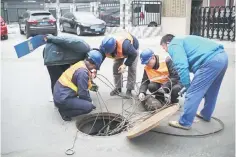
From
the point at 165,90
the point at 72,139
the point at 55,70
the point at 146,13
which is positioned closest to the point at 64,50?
the point at 55,70

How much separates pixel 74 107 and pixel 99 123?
58 cm

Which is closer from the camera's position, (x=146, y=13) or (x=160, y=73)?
(x=160, y=73)

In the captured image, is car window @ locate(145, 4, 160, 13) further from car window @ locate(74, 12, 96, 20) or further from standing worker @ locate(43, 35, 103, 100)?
standing worker @ locate(43, 35, 103, 100)

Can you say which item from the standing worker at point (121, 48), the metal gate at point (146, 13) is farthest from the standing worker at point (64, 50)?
the metal gate at point (146, 13)

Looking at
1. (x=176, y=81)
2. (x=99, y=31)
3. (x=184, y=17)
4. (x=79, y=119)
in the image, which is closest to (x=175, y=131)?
(x=176, y=81)

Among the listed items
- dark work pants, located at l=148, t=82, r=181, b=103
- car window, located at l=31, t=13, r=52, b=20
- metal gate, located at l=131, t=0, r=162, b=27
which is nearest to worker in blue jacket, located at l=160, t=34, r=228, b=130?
dark work pants, located at l=148, t=82, r=181, b=103

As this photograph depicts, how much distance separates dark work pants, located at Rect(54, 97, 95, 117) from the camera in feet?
14.8

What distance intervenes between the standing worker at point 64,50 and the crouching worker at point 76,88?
402 millimetres

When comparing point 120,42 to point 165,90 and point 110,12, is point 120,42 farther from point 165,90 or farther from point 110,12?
point 110,12

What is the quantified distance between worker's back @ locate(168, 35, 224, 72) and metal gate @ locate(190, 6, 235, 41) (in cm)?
991

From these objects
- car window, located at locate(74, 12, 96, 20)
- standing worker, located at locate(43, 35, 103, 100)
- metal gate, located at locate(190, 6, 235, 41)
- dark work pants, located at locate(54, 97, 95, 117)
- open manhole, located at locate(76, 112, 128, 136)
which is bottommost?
open manhole, located at locate(76, 112, 128, 136)

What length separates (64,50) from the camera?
496cm

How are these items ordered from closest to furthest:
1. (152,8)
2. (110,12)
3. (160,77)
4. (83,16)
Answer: (160,77)
(152,8)
(83,16)
(110,12)

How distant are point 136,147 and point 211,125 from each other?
1.31 meters
